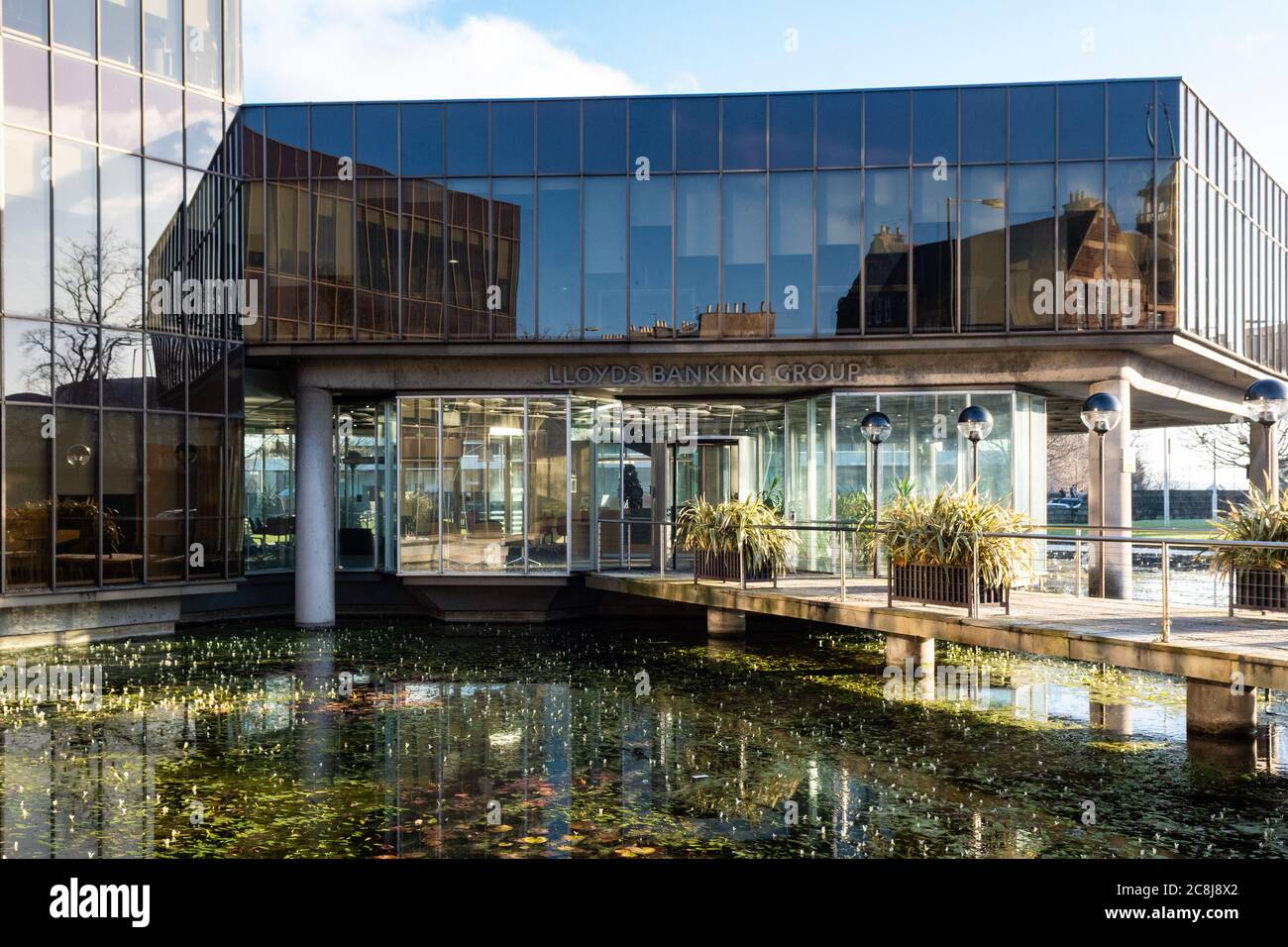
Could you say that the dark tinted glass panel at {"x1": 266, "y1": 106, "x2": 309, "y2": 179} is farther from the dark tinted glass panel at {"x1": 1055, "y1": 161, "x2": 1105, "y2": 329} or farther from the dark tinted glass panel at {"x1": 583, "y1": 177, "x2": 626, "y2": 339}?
the dark tinted glass panel at {"x1": 1055, "y1": 161, "x2": 1105, "y2": 329}

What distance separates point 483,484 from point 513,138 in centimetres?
681

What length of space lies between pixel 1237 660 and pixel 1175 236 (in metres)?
13.0

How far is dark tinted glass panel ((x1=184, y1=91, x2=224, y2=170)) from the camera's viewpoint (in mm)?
21656

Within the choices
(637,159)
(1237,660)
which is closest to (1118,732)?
(1237,660)

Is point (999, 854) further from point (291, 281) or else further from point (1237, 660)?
point (291, 281)

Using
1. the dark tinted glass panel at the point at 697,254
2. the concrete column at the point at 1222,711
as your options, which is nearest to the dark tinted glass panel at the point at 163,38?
the dark tinted glass panel at the point at 697,254

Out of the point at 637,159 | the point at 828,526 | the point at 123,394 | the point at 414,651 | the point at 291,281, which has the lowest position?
the point at 414,651

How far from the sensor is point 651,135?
878 inches

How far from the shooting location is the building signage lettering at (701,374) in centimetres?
2214

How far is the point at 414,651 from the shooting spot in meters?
19.2

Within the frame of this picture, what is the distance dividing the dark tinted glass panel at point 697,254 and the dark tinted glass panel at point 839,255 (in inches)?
79.1

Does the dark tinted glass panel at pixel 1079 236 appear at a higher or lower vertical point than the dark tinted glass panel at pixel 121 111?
lower

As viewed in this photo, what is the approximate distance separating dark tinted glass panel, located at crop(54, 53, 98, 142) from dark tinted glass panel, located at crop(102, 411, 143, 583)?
4.86 metres

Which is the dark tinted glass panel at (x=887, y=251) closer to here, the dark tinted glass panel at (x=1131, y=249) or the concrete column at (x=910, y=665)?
the dark tinted glass panel at (x=1131, y=249)
